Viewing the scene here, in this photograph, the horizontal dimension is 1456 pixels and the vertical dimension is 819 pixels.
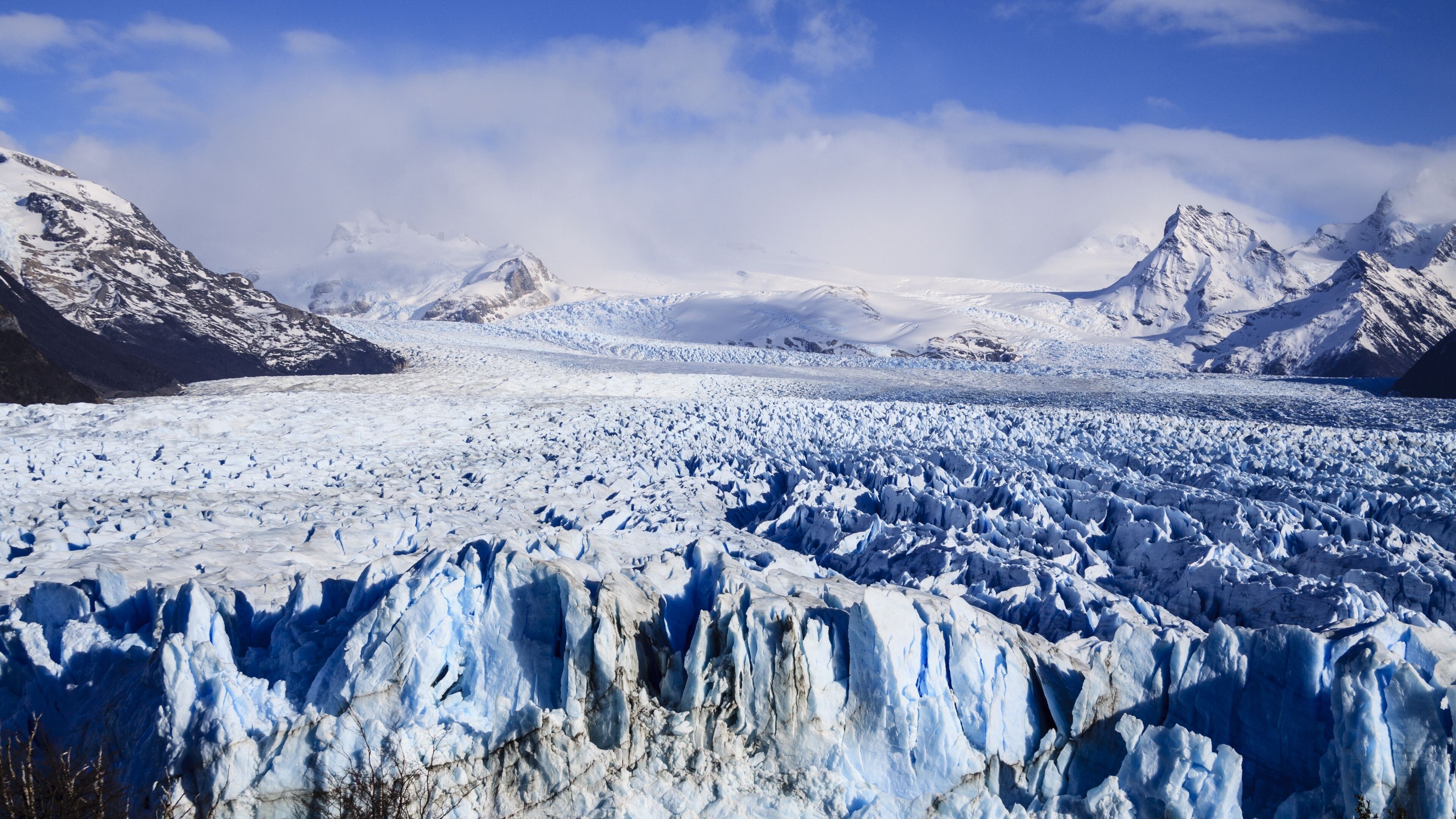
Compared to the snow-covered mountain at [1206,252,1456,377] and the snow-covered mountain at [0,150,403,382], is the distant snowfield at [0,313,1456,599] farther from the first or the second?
the snow-covered mountain at [1206,252,1456,377]

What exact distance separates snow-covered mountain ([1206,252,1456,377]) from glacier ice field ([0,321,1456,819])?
1140 inches

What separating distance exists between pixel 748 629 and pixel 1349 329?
1596 inches

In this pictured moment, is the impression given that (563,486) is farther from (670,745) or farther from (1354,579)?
(1354,579)

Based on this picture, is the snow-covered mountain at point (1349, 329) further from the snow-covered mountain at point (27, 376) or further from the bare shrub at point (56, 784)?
the bare shrub at point (56, 784)

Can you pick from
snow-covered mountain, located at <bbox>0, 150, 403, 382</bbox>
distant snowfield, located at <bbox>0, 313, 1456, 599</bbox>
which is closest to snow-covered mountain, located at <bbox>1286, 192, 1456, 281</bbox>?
distant snowfield, located at <bbox>0, 313, 1456, 599</bbox>

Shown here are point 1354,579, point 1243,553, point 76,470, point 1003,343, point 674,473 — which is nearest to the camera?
point 1354,579

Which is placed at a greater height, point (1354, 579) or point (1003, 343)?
point (1003, 343)

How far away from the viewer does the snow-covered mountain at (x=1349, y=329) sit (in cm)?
3394

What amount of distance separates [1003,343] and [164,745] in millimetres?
34357

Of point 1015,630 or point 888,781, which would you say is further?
point 1015,630

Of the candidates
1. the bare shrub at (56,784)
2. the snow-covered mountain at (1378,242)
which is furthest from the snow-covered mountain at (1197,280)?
the bare shrub at (56,784)

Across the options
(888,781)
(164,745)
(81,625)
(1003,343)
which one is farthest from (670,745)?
(1003,343)

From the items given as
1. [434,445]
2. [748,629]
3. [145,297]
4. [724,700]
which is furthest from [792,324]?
[724,700]

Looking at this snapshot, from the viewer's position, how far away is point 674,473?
378 inches
